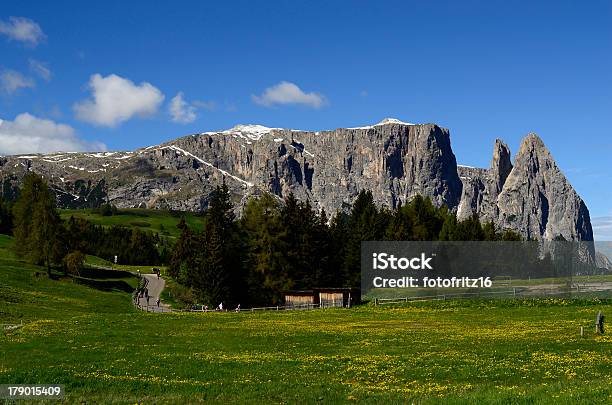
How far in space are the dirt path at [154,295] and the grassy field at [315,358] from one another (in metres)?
21.2

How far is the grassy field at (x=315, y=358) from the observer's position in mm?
22344

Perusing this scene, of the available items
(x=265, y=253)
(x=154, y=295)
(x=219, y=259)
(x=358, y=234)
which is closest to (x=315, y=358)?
(x=219, y=259)

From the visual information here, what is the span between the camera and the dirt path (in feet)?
284

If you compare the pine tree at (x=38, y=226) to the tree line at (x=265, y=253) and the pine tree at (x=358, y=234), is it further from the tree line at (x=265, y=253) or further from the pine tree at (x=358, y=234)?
the pine tree at (x=358, y=234)

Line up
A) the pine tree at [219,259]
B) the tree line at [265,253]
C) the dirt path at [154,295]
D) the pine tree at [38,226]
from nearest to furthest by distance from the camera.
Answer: the dirt path at [154,295] → the pine tree at [219,259] → the tree line at [265,253] → the pine tree at [38,226]

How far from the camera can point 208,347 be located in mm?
38875

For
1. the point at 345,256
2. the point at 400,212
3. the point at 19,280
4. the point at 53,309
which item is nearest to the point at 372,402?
the point at 53,309

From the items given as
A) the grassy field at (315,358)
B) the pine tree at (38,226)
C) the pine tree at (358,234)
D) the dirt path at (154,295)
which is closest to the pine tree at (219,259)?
the dirt path at (154,295)

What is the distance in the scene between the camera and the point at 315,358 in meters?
33.2

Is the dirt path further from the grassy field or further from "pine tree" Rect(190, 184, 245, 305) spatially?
the grassy field

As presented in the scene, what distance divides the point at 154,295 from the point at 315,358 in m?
81.9

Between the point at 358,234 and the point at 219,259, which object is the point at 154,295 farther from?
the point at 358,234

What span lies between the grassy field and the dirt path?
21.2 meters

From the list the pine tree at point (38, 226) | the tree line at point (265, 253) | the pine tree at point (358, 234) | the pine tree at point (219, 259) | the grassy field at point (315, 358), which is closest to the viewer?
the grassy field at point (315, 358)
